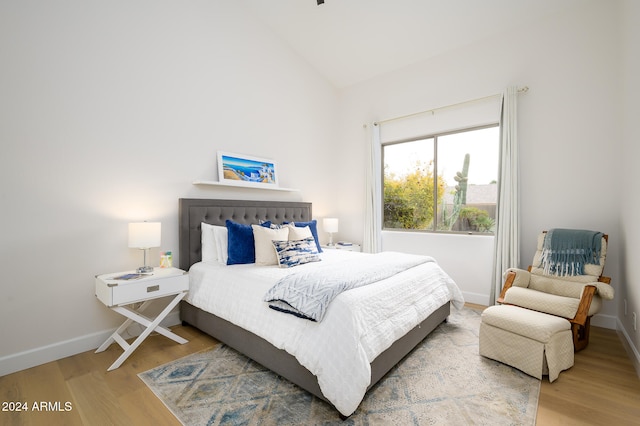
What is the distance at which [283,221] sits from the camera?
389 cm

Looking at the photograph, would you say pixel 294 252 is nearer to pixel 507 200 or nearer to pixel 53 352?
pixel 53 352

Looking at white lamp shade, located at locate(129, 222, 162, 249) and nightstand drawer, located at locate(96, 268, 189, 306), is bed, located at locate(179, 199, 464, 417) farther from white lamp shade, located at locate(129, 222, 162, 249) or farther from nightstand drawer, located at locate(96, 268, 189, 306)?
white lamp shade, located at locate(129, 222, 162, 249)

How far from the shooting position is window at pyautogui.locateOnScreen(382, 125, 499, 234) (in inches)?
145

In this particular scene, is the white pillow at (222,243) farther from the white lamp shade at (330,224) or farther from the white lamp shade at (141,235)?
the white lamp shade at (330,224)

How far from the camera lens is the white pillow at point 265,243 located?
275 centimetres

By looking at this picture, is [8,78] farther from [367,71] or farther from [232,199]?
[367,71]

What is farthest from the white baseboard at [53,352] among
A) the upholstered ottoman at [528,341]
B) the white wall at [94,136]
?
the upholstered ottoman at [528,341]

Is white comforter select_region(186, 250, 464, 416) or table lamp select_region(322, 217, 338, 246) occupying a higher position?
table lamp select_region(322, 217, 338, 246)

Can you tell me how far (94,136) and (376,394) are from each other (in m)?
2.94

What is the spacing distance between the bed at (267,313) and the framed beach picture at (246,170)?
244mm

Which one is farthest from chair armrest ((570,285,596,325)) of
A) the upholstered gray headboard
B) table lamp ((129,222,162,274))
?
table lamp ((129,222,162,274))

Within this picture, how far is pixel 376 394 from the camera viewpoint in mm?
1839

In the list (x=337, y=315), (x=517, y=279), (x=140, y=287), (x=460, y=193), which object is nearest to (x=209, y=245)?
(x=140, y=287)

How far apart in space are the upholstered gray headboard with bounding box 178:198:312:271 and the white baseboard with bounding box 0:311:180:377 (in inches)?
32.4
